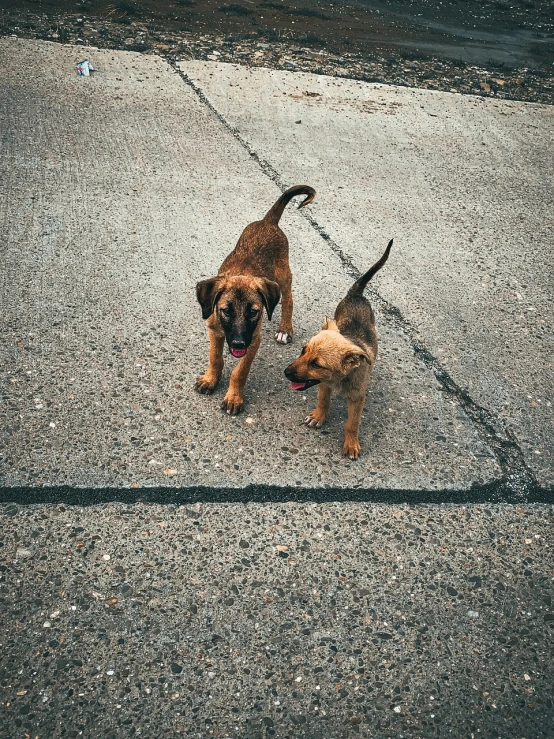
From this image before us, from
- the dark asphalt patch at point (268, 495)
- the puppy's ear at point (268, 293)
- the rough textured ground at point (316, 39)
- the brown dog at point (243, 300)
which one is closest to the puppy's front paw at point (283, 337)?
the brown dog at point (243, 300)

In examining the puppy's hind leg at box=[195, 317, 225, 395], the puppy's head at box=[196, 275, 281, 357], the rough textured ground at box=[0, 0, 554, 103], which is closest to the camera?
the puppy's head at box=[196, 275, 281, 357]

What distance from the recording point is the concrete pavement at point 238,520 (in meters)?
2.38

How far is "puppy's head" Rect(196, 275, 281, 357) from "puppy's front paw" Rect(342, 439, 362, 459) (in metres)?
0.74

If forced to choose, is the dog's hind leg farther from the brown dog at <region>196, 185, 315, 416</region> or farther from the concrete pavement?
the concrete pavement

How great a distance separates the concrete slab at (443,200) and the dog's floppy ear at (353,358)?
3.68 ft

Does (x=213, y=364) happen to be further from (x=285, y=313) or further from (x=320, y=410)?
(x=285, y=313)

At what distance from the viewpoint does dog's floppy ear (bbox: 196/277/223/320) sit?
3.43 metres

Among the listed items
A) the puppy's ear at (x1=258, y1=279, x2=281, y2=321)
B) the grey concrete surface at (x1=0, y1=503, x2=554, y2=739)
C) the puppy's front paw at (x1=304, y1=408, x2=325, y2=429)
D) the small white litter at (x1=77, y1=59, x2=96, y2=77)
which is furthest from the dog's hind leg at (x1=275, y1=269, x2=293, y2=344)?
the small white litter at (x1=77, y1=59, x2=96, y2=77)

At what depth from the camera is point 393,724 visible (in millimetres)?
2344

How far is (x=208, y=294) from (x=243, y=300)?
0.20 meters

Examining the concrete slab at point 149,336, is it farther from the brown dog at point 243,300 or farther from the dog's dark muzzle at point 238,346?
the dog's dark muzzle at point 238,346

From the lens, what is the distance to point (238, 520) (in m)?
2.98

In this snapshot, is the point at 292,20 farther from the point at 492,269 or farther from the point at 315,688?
the point at 315,688

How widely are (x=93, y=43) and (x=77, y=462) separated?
674cm
